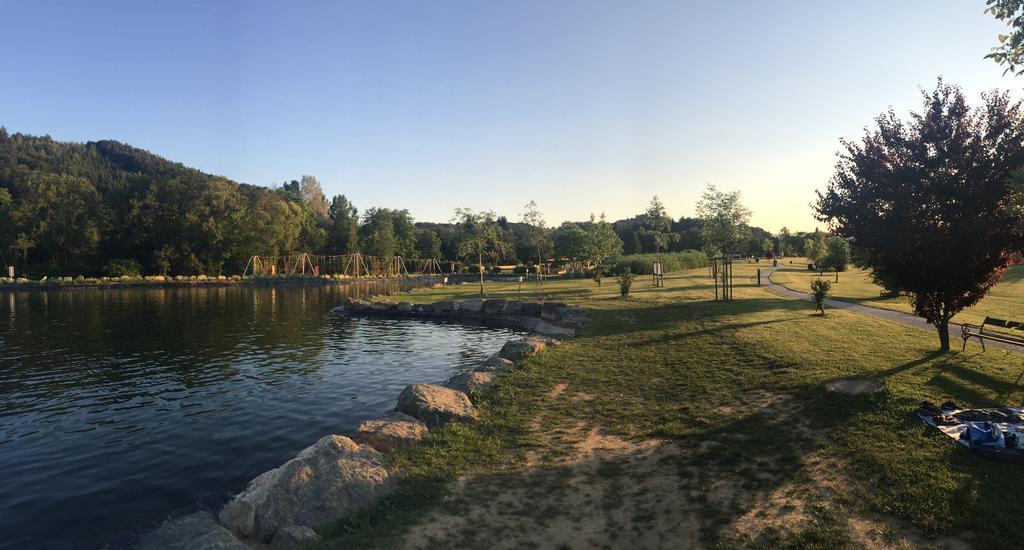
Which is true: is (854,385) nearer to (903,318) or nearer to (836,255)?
(903,318)

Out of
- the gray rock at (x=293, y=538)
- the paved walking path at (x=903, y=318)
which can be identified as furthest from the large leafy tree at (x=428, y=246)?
the gray rock at (x=293, y=538)

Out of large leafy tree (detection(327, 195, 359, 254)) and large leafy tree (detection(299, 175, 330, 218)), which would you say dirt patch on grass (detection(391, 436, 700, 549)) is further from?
large leafy tree (detection(299, 175, 330, 218))

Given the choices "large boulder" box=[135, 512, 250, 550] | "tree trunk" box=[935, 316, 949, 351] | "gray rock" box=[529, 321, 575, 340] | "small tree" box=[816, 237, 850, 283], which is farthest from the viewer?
"small tree" box=[816, 237, 850, 283]

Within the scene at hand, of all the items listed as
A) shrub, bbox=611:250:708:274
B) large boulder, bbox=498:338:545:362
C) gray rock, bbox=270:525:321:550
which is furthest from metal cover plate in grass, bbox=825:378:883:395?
shrub, bbox=611:250:708:274

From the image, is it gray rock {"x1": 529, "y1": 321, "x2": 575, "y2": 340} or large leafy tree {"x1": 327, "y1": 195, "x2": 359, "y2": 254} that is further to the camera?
large leafy tree {"x1": 327, "y1": 195, "x2": 359, "y2": 254}

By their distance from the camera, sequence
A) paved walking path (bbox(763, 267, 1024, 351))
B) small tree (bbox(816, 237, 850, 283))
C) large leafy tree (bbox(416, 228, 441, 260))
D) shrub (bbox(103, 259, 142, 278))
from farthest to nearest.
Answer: large leafy tree (bbox(416, 228, 441, 260)), shrub (bbox(103, 259, 142, 278)), small tree (bbox(816, 237, 850, 283)), paved walking path (bbox(763, 267, 1024, 351))

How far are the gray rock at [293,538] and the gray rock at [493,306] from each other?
2605 centimetres

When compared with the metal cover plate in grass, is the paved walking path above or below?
above

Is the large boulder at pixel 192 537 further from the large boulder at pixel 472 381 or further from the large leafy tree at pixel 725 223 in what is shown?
the large leafy tree at pixel 725 223

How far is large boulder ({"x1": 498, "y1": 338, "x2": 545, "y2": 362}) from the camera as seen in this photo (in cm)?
1647

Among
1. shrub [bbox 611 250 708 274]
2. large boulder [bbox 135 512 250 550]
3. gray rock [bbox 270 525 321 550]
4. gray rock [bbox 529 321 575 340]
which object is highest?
shrub [bbox 611 250 708 274]

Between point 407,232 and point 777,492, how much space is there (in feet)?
339

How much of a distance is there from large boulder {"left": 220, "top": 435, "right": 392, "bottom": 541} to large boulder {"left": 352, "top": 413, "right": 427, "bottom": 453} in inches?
43.3

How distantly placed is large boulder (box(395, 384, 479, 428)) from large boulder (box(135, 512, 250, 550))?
13.2 feet
